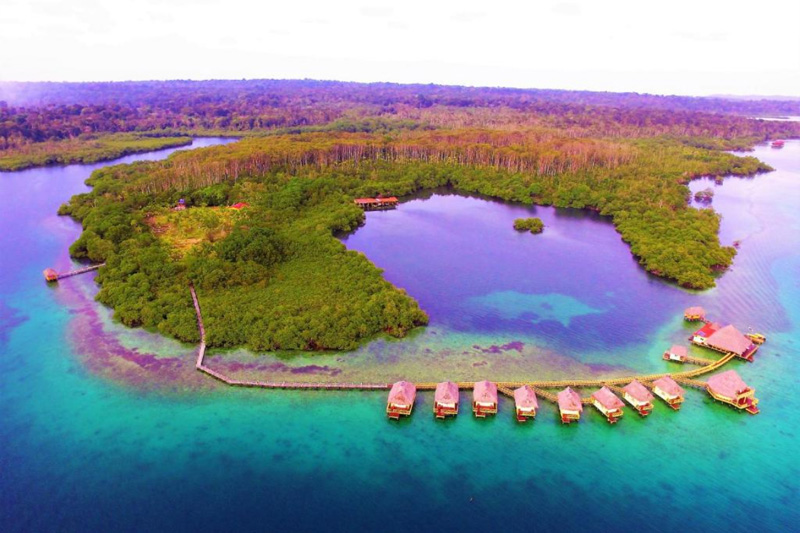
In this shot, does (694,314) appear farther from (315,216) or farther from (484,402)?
(315,216)

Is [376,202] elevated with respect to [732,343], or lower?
elevated

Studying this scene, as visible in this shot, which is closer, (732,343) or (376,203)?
(732,343)

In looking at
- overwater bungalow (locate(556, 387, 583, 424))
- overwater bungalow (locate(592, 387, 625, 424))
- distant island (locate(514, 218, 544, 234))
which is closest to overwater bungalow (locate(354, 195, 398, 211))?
distant island (locate(514, 218, 544, 234))

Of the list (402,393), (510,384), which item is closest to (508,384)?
(510,384)

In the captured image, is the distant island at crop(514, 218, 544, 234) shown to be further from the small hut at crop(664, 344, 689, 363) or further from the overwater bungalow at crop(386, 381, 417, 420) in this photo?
the overwater bungalow at crop(386, 381, 417, 420)

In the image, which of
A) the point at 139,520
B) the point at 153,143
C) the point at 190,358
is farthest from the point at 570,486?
the point at 153,143

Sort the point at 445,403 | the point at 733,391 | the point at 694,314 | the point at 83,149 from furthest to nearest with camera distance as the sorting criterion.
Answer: the point at 83,149
the point at 694,314
the point at 733,391
the point at 445,403

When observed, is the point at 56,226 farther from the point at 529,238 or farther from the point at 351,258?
the point at 529,238
